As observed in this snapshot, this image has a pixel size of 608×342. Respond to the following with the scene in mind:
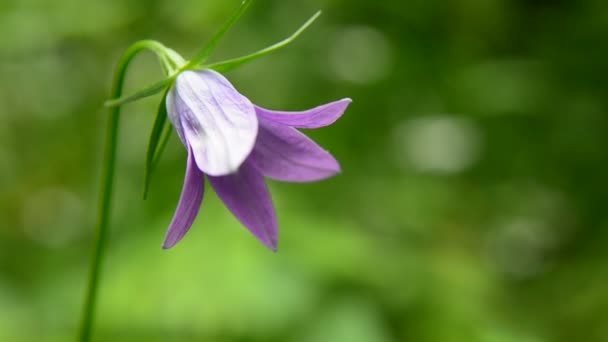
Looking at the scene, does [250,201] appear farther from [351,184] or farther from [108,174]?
[351,184]

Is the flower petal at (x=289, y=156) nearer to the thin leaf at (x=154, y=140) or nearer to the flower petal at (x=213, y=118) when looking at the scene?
the flower petal at (x=213, y=118)

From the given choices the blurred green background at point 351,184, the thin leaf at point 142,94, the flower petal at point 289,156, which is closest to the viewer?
the thin leaf at point 142,94

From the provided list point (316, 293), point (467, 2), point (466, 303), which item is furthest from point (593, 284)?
point (467, 2)

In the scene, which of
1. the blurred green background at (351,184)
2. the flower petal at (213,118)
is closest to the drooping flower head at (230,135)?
the flower petal at (213,118)

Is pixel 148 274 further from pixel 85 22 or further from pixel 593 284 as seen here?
pixel 593 284

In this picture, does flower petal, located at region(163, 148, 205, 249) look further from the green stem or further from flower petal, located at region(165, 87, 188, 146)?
the green stem
